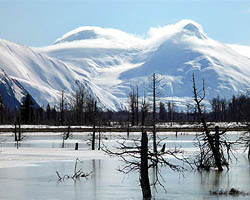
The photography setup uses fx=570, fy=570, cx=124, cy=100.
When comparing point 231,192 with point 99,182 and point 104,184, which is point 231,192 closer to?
point 104,184

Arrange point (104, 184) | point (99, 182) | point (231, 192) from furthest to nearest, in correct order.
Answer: point (99, 182) < point (104, 184) < point (231, 192)

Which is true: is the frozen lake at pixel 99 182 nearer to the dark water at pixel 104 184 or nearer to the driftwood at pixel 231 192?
the dark water at pixel 104 184

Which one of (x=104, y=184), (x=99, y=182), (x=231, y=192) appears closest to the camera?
(x=231, y=192)

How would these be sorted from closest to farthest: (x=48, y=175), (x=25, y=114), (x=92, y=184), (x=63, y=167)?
(x=92, y=184)
(x=48, y=175)
(x=63, y=167)
(x=25, y=114)

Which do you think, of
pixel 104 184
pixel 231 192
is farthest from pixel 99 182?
pixel 231 192

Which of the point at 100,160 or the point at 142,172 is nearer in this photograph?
the point at 142,172

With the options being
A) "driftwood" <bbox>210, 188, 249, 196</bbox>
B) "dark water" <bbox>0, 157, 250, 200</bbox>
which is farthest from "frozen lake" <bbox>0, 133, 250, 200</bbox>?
"driftwood" <bbox>210, 188, 249, 196</bbox>

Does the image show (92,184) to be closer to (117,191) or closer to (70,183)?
(70,183)

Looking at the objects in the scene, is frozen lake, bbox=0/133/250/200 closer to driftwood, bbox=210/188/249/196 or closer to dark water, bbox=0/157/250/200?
dark water, bbox=0/157/250/200

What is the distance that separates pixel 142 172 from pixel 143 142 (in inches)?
48.0

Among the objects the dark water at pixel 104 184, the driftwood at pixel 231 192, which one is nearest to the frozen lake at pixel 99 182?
the dark water at pixel 104 184

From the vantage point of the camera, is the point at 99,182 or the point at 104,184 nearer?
the point at 104,184

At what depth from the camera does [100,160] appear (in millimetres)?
44625

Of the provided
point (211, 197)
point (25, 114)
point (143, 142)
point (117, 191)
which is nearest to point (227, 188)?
point (211, 197)
